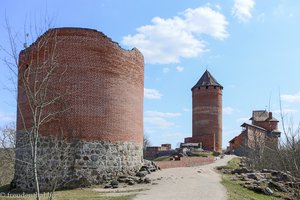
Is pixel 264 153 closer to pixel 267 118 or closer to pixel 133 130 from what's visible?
pixel 133 130

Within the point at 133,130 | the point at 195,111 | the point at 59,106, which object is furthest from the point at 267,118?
the point at 59,106

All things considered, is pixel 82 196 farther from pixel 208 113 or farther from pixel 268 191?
pixel 208 113

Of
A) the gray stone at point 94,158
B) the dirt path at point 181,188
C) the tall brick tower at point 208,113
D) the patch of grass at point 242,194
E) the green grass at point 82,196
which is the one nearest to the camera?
the green grass at point 82,196

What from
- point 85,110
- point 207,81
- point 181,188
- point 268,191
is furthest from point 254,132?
point 181,188

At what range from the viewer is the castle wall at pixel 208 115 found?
51447mm

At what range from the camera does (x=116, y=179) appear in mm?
20438

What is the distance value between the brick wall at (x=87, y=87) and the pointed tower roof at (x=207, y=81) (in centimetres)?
3128

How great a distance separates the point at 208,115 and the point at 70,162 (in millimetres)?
34090

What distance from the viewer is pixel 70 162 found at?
19625 mm

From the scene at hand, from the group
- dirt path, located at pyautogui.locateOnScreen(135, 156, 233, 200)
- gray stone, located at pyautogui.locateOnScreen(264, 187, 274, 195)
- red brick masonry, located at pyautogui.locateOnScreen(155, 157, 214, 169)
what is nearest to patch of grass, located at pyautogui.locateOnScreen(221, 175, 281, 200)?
dirt path, located at pyautogui.locateOnScreen(135, 156, 233, 200)

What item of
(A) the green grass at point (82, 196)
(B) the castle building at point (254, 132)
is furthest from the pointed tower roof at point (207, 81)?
(A) the green grass at point (82, 196)

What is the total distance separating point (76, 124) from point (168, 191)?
19.8 ft

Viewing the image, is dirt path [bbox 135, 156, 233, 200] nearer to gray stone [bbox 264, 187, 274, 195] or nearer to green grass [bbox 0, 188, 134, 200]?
green grass [bbox 0, 188, 134, 200]

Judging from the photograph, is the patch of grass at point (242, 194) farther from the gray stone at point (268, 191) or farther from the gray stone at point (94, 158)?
the gray stone at point (94, 158)
